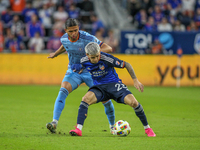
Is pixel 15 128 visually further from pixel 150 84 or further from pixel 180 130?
pixel 150 84

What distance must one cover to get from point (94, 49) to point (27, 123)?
8.66 ft

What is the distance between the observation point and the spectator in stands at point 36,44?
1852 centimetres

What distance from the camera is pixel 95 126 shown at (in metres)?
7.73

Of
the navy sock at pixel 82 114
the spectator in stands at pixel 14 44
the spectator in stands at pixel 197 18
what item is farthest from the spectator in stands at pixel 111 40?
the navy sock at pixel 82 114

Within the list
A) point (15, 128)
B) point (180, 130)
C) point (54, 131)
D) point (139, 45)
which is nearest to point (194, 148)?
point (180, 130)

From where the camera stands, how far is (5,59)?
58.0 feet

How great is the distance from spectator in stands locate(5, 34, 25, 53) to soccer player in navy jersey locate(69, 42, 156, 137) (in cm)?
1258

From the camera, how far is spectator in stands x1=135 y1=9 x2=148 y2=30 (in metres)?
20.9

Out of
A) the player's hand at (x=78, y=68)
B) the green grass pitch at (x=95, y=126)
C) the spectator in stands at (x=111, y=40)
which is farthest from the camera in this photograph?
the spectator in stands at (x=111, y=40)

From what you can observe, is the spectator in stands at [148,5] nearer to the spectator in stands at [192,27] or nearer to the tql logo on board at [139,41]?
the spectator in stands at [192,27]

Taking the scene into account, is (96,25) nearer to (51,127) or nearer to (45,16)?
(45,16)

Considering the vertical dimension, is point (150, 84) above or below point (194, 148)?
below

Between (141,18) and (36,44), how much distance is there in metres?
6.64

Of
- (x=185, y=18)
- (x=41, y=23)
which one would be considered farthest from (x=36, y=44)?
(x=185, y=18)
